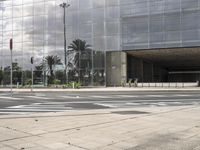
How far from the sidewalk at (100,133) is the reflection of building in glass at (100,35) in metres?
40.0

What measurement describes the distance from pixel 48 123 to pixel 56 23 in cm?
5027

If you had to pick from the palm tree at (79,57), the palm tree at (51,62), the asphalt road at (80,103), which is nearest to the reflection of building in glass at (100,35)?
the palm tree at (79,57)

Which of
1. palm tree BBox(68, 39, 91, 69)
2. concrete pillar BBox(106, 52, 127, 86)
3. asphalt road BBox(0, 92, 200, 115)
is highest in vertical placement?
palm tree BBox(68, 39, 91, 69)

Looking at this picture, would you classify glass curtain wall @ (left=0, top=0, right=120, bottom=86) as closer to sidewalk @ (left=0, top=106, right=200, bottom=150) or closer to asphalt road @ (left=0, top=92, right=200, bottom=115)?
asphalt road @ (left=0, top=92, right=200, bottom=115)

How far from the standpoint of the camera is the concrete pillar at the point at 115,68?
Result: 2191 inches

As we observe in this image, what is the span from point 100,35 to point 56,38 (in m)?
8.42

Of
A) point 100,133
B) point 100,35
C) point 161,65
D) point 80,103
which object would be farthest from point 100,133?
point 161,65

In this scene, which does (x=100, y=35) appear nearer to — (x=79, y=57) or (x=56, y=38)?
(x=79, y=57)

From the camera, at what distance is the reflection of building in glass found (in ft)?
170

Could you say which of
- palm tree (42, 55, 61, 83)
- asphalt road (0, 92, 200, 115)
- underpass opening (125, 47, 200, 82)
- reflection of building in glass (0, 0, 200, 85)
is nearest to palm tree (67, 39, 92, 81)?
reflection of building in glass (0, 0, 200, 85)

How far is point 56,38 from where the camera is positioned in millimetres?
60219

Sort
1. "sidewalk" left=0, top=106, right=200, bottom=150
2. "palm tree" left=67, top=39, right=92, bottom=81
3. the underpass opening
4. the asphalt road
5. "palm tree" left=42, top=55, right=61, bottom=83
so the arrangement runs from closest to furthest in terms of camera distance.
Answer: "sidewalk" left=0, top=106, right=200, bottom=150 → the asphalt road → the underpass opening → "palm tree" left=67, top=39, right=92, bottom=81 → "palm tree" left=42, top=55, right=61, bottom=83

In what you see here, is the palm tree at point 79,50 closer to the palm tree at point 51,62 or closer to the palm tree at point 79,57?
the palm tree at point 79,57

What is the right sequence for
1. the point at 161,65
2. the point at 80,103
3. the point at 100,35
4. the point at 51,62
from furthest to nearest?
the point at 161,65
the point at 51,62
the point at 100,35
the point at 80,103
